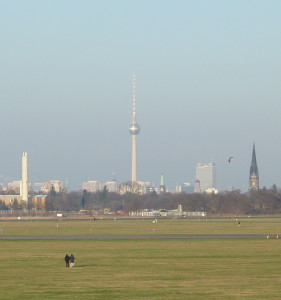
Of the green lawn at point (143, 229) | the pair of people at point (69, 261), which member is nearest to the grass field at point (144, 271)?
the pair of people at point (69, 261)

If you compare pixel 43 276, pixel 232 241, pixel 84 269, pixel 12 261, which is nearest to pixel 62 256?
pixel 12 261

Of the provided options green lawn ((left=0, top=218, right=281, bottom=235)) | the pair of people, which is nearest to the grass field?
the pair of people

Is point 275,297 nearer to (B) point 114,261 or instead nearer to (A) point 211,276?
(A) point 211,276

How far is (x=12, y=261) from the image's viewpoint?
69.3m

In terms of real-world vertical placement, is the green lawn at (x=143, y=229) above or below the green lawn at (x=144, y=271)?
above

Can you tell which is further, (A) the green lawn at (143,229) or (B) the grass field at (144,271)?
(A) the green lawn at (143,229)

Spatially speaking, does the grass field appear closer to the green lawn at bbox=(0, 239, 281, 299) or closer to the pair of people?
the green lawn at bbox=(0, 239, 281, 299)

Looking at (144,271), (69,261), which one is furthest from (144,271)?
(69,261)

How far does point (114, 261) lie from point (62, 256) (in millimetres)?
6422

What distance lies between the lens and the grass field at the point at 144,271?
1916 inches

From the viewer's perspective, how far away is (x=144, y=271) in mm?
60219

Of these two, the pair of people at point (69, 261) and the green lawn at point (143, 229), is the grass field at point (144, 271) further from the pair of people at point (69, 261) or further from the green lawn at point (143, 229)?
the green lawn at point (143, 229)

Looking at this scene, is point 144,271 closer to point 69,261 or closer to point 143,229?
point 69,261

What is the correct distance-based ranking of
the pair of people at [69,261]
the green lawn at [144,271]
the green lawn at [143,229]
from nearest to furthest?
the green lawn at [144,271] → the pair of people at [69,261] → the green lawn at [143,229]
